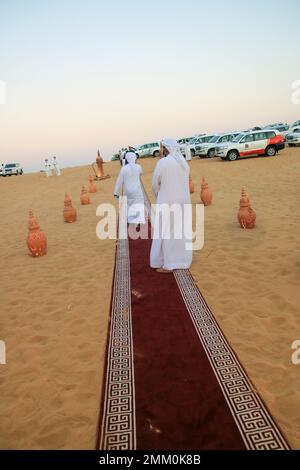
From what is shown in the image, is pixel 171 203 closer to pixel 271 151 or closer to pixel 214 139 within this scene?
pixel 271 151

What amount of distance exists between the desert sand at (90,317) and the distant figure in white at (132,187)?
117 cm

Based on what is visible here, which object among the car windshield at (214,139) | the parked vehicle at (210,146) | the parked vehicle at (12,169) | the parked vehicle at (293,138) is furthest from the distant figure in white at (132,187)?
the parked vehicle at (12,169)

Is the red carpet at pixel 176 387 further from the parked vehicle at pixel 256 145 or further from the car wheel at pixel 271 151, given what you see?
the car wheel at pixel 271 151

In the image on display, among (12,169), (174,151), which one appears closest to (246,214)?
(174,151)

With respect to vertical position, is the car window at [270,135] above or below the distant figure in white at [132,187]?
above

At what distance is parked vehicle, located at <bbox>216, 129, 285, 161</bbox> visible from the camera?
21.6 metres

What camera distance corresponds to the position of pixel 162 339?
3520 millimetres

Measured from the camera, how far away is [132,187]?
794cm

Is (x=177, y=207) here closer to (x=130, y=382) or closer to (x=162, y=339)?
(x=162, y=339)

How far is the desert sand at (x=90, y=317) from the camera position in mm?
2636

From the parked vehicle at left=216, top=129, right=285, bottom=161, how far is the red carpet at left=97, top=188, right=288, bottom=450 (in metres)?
19.4

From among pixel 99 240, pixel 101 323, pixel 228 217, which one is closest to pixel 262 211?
pixel 228 217

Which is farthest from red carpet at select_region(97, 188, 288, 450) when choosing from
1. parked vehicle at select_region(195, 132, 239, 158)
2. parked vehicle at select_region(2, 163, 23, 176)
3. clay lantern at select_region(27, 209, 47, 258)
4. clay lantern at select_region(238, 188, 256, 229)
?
parked vehicle at select_region(2, 163, 23, 176)

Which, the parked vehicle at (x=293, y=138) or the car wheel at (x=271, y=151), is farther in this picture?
the parked vehicle at (x=293, y=138)
